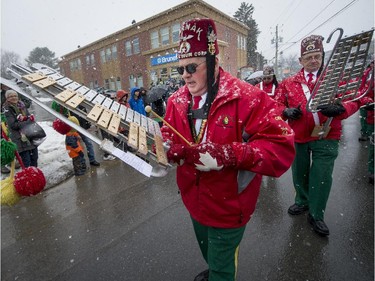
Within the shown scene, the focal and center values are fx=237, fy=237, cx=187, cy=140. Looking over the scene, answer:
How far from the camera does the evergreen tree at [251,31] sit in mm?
46500

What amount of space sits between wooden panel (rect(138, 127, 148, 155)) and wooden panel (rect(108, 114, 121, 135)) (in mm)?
161

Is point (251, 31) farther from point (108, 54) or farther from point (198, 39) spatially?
point (198, 39)

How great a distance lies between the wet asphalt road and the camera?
8.21 ft

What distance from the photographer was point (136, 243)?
9.90 ft

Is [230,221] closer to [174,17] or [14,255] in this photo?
[14,255]

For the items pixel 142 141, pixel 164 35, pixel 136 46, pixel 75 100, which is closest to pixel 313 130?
pixel 142 141

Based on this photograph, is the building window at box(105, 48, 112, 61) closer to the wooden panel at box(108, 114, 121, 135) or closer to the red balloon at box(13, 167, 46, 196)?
the red balloon at box(13, 167, 46, 196)

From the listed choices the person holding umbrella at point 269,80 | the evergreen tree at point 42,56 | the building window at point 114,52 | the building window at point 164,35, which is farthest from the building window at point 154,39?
the evergreen tree at point 42,56

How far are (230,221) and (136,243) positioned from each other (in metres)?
1.74

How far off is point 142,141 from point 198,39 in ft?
2.78

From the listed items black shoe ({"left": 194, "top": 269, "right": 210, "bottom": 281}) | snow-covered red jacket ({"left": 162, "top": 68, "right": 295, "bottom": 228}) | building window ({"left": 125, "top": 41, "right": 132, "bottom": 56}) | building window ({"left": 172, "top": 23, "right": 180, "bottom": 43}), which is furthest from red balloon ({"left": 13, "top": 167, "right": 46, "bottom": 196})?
building window ({"left": 125, "top": 41, "right": 132, "bottom": 56})

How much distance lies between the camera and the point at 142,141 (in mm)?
1573

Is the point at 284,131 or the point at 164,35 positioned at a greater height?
the point at 164,35

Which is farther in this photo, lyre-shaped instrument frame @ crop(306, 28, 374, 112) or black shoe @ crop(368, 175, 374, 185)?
black shoe @ crop(368, 175, 374, 185)
